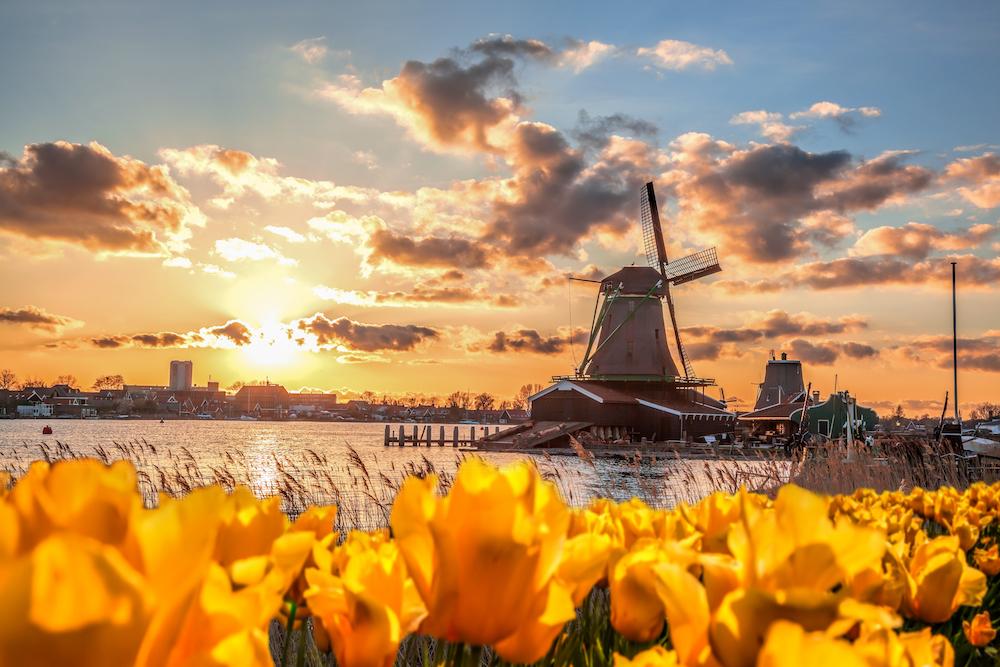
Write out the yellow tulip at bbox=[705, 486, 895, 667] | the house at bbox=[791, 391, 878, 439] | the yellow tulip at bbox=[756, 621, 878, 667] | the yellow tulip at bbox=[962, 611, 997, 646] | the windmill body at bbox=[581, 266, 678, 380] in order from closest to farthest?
the yellow tulip at bbox=[756, 621, 878, 667] → the yellow tulip at bbox=[705, 486, 895, 667] → the yellow tulip at bbox=[962, 611, 997, 646] → the house at bbox=[791, 391, 878, 439] → the windmill body at bbox=[581, 266, 678, 380]

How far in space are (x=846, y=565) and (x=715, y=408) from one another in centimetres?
4515

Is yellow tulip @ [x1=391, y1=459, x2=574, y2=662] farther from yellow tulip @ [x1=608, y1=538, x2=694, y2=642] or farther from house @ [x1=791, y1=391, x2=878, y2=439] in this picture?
house @ [x1=791, y1=391, x2=878, y2=439]

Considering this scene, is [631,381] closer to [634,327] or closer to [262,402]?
[634,327]

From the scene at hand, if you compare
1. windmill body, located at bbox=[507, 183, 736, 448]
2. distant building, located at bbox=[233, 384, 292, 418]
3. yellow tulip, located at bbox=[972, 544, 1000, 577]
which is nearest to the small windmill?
windmill body, located at bbox=[507, 183, 736, 448]

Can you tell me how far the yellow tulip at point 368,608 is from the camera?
0.81 meters

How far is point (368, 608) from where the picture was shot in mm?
810

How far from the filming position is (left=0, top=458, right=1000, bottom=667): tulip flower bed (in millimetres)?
405

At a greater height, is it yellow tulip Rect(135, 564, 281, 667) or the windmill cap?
the windmill cap

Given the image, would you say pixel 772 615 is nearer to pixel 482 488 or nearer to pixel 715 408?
pixel 482 488

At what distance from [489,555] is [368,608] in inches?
6.0

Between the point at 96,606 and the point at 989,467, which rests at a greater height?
the point at 96,606

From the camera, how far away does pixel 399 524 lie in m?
0.81

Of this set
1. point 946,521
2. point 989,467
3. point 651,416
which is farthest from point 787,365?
point 946,521

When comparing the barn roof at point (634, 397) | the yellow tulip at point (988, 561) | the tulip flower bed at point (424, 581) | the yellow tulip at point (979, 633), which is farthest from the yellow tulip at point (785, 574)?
the barn roof at point (634, 397)
